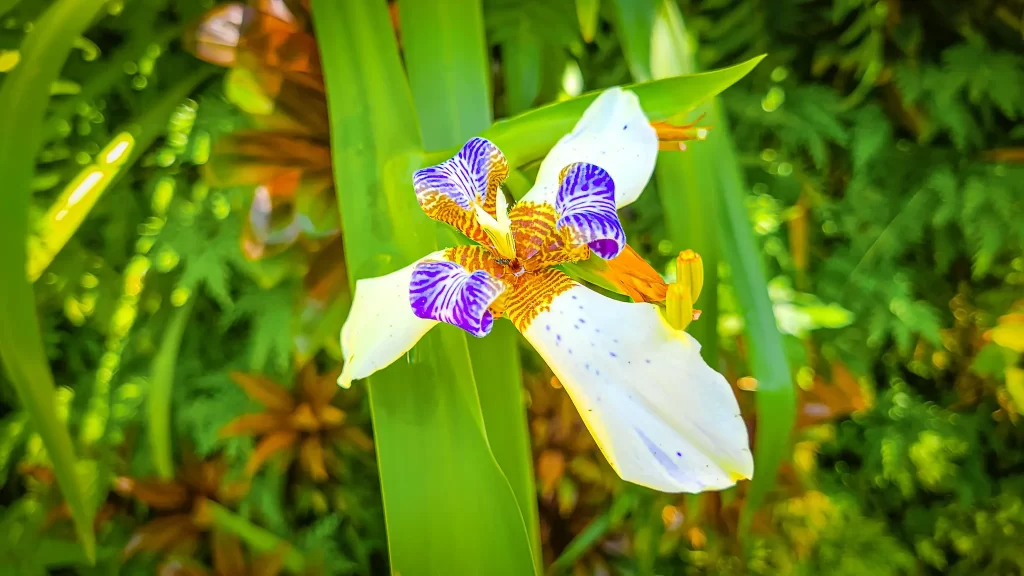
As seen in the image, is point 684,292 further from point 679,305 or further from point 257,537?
point 257,537

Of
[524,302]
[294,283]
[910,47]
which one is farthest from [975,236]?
[294,283]

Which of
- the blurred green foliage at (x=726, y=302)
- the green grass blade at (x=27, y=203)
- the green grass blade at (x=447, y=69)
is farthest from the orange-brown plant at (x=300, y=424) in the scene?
the green grass blade at (x=447, y=69)

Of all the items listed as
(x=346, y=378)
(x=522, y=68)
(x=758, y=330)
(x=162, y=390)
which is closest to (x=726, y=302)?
(x=758, y=330)

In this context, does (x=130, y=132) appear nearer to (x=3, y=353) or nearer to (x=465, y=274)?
(x=3, y=353)

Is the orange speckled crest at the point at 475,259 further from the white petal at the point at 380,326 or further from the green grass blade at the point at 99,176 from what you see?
the green grass blade at the point at 99,176

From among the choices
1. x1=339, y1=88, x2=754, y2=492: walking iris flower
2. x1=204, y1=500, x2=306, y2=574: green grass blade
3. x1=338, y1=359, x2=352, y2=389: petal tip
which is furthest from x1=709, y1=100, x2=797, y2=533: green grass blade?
x1=204, y1=500, x2=306, y2=574: green grass blade
